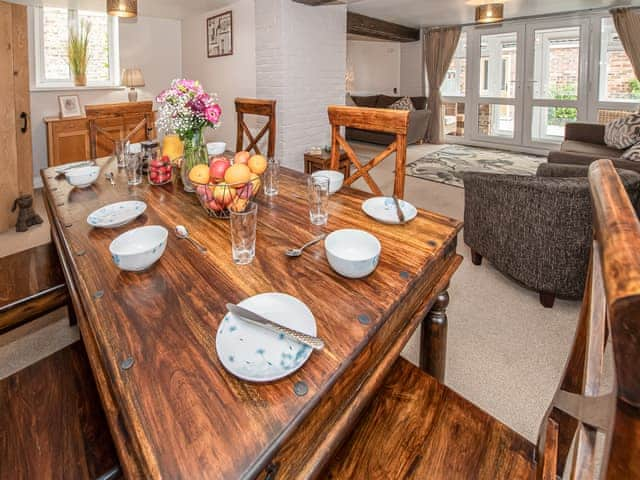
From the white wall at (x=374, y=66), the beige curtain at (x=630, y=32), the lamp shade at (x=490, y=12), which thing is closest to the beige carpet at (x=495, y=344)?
the lamp shade at (x=490, y=12)

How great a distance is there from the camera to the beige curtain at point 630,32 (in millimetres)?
5500

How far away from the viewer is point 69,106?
4.65m

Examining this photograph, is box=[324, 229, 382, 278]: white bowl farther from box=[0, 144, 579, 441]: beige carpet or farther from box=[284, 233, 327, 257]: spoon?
box=[0, 144, 579, 441]: beige carpet

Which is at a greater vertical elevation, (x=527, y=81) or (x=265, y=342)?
(x=527, y=81)

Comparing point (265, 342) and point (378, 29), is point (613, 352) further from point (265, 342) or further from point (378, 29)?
point (378, 29)

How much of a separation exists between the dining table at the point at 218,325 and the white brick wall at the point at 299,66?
3173mm

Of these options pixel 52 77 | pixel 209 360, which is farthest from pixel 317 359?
pixel 52 77

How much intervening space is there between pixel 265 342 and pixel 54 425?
0.58m

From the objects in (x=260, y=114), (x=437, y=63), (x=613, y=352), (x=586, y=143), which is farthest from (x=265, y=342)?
(x=437, y=63)

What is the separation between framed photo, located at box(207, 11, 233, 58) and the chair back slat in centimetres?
481

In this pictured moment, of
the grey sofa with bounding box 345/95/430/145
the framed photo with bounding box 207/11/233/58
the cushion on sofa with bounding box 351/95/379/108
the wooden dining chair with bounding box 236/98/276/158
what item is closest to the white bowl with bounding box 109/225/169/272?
the wooden dining chair with bounding box 236/98/276/158

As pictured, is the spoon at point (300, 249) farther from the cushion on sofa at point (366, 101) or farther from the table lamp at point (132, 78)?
the cushion on sofa at point (366, 101)

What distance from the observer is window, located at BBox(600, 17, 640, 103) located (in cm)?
590

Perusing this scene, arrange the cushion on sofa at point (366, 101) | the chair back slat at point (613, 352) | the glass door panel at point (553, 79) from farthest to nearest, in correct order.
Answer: the cushion on sofa at point (366, 101) < the glass door panel at point (553, 79) < the chair back slat at point (613, 352)
